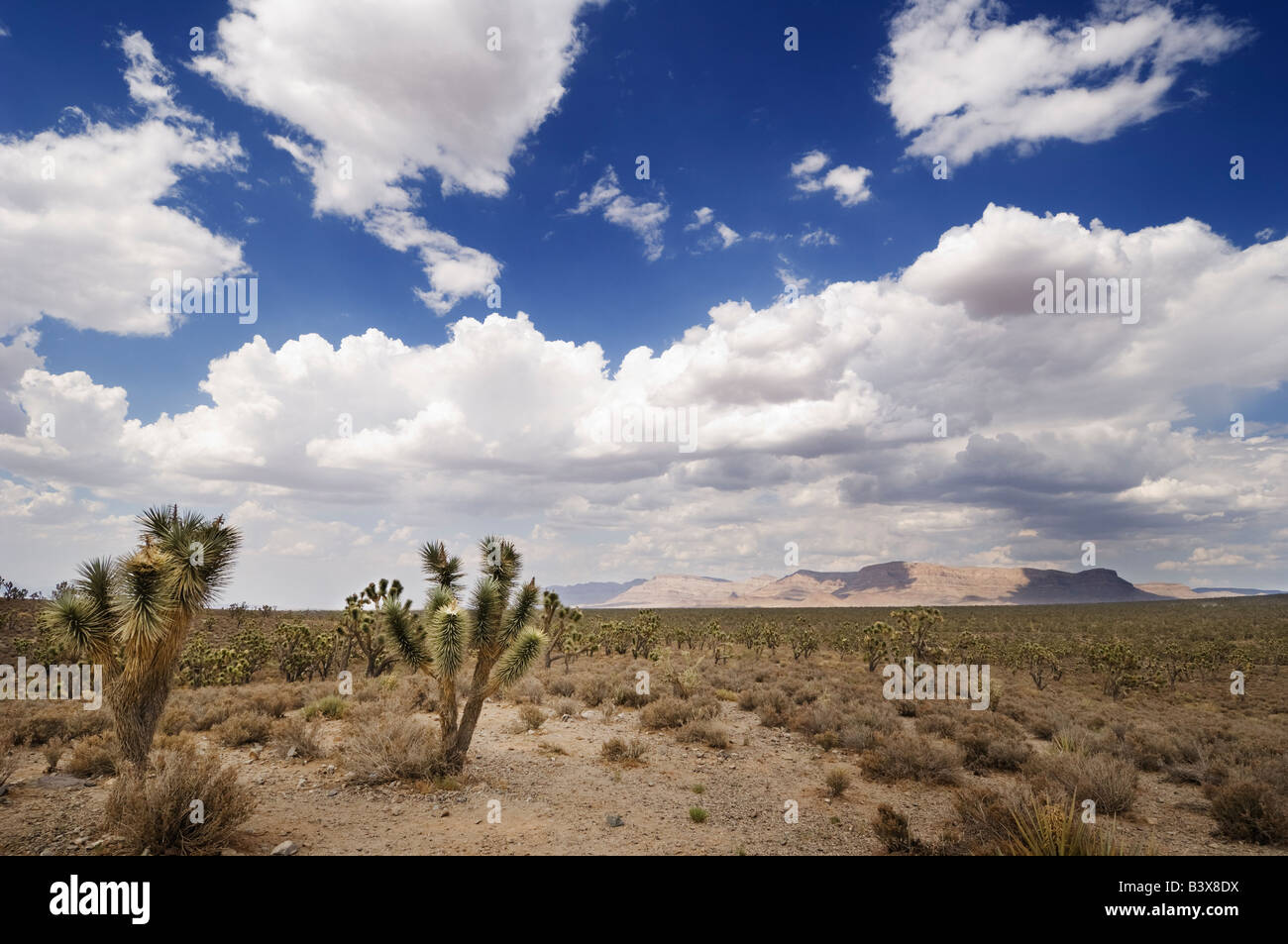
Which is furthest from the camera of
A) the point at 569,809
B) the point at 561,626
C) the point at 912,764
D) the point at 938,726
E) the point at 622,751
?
the point at 561,626

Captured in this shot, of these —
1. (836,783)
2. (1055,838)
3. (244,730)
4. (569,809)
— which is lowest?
(836,783)

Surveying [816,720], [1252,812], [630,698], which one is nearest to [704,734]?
[816,720]

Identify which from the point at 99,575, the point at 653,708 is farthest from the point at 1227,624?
the point at 99,575

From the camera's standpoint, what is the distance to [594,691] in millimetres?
22422

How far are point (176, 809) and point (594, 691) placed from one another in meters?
15.6

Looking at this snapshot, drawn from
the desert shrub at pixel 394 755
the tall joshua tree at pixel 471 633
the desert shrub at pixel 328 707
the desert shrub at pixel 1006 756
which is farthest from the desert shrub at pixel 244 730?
the desert shrub at pixel 1006 756

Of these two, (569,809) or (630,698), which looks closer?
(569,809)

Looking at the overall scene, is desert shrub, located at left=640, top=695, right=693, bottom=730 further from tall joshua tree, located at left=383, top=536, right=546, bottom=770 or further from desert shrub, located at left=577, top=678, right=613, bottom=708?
tall joshua tree, located at left=383, top=536, right=546, bottom=770

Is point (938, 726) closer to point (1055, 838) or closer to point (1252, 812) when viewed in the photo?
Answer: point (1252, 812)

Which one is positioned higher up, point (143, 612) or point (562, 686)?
point (143, 612)

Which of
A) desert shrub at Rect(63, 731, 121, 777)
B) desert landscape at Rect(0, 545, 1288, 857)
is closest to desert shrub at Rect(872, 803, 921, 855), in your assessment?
desert landscape at Rect(0, 545, 1288, 857)

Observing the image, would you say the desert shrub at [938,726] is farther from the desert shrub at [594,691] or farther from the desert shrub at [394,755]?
the desert shrub at [394,755]
